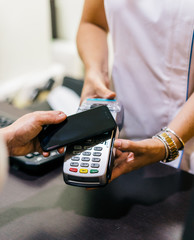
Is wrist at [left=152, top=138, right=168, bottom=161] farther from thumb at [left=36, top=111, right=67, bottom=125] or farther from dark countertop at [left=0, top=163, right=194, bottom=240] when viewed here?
thumb at [left=36, top=111, right=67, bottom=125]

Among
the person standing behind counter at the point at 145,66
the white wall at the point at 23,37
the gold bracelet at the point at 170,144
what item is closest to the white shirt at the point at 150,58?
the person standing behind counter at the point at 145,66

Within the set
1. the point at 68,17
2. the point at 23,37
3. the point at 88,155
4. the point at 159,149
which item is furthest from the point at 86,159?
the point at 68,17

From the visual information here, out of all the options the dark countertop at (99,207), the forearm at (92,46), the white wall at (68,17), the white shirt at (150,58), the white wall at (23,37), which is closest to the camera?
the dark countertop at (99,207)

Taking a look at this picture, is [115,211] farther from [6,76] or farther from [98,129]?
[6,76]

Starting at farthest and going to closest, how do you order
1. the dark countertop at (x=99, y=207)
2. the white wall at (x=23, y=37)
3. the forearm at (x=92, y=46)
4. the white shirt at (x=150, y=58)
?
the white wall at (x=23, y=37) < the forearm at (x=92, y=46) < the white shirt at (x=150, y=58) < the dark countertop at (x=99, y=207)

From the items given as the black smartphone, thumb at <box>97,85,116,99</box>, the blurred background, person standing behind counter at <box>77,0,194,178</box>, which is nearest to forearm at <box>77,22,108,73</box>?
person standing behind counter at <box>77,0,194,178</box>

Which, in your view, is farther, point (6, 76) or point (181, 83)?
point (6, 76)

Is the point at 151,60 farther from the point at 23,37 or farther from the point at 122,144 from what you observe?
the point at 23,37

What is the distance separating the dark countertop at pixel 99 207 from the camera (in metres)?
0.35

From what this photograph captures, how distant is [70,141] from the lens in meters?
0.38

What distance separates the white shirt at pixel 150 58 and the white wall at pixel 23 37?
989 millimetres

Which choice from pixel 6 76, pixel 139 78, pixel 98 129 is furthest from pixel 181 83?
pixel 6 76

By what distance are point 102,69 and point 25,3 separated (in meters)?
1.07

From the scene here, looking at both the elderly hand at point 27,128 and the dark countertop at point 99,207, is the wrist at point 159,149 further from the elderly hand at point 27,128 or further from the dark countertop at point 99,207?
the elderly hand at point 27,128
